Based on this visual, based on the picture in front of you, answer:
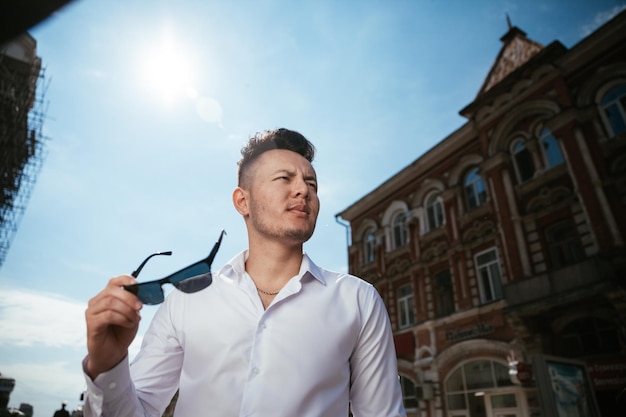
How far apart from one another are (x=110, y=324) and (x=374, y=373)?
3.40 ft

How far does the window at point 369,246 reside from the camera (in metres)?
18.6

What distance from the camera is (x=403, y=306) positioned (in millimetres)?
16219

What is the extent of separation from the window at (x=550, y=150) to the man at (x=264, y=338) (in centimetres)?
1286

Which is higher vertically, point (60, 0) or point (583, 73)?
point (583, 73)

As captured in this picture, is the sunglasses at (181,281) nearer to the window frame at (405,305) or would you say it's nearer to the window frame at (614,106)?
the window frame at (614,106)

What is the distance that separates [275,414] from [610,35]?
14563 millimetres

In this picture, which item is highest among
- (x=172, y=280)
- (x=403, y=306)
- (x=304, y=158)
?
(x=403, y=306)

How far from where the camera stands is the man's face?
1.80 meters

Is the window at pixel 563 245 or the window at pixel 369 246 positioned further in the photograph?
the window at pixel 369 246

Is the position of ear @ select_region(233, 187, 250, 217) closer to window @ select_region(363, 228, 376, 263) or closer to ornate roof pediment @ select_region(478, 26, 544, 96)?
ornate roof pediment @ select_region(478, 26, 544, 96)

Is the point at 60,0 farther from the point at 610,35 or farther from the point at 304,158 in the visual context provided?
the point at 610,35

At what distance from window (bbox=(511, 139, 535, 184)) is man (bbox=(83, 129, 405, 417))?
13265mm

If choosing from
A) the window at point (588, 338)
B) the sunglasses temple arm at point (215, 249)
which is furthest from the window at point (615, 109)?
the sunglasses temple arm at point (215, 249)

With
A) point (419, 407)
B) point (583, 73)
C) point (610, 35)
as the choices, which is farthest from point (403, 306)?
point (610, 35)
